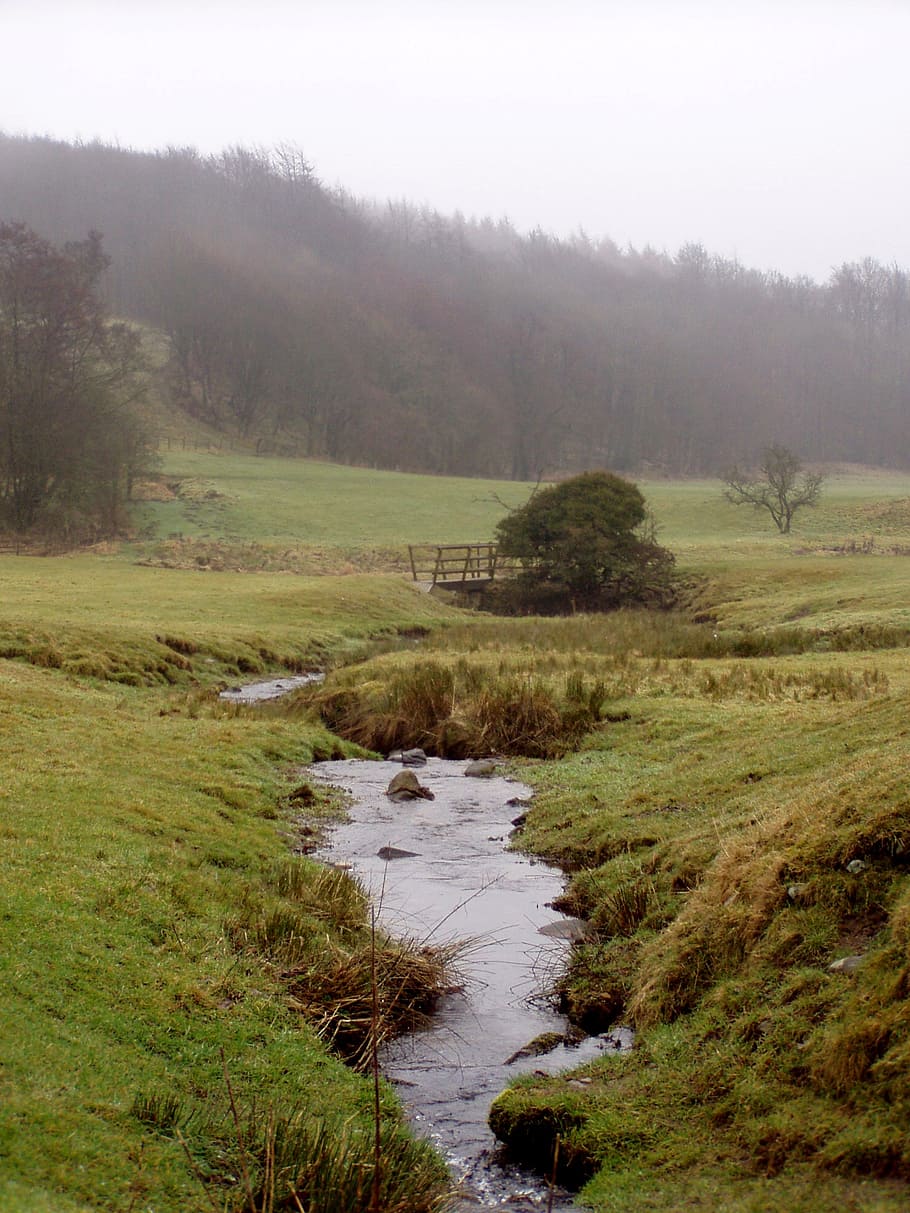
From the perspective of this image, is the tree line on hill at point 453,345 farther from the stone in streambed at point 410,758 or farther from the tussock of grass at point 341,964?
the tussock of grass at point 341,964

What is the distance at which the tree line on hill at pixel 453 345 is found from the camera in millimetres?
135250

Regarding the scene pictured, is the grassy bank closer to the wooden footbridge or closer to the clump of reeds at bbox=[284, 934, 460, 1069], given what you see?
the clump of reeds at bbox=[284, 934, 460, 1069]

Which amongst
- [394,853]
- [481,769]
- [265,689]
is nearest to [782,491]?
[265,689]

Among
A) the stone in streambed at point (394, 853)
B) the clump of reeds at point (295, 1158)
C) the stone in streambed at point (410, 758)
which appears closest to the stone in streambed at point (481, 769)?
the stone in streambed at point (410, 758)

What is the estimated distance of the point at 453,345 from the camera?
157500 millimetres

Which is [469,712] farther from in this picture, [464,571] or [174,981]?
[464,571]

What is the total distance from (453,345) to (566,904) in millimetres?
151668

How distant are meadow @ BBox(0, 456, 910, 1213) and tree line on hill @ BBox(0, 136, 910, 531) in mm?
109498

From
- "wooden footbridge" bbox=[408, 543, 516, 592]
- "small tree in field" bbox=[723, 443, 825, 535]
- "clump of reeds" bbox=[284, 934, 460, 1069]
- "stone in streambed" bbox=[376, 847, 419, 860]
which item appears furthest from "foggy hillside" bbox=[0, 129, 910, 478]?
"clump of reeds" bbox=[284, 934, 460, 1069]

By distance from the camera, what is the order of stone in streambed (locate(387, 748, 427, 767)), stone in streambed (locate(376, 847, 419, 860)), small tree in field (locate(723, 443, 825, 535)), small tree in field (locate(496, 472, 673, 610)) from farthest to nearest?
small tree in field (locate(723, 443, 825, 535)), small tree in field (locate(496, 472, 673, 610)), stone in streambed (locate(387, 748, 427, 767)), stone in streambed (locate(376, 847, 419, 860))

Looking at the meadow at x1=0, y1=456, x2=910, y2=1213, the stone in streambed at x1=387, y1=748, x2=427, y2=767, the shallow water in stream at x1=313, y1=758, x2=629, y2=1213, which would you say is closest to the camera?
the meadow at x1=0, y1=456, x2=910, y2=1213

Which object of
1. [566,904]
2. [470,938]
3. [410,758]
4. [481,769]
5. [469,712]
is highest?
[469,712]

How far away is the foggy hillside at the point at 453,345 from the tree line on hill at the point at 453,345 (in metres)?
0.35

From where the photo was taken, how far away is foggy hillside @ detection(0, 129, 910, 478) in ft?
444
